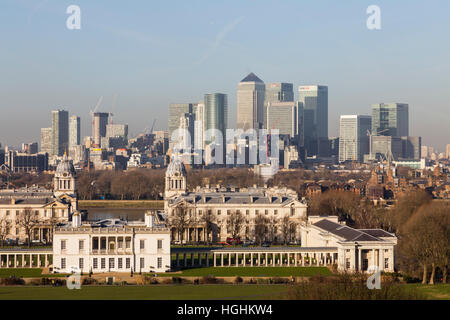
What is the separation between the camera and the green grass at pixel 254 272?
185 ft

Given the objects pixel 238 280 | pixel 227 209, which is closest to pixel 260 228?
pixel 227 209

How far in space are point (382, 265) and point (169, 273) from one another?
527 inches

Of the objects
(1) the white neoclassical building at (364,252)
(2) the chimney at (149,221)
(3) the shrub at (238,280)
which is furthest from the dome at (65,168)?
(3) the shrub at (238,280)

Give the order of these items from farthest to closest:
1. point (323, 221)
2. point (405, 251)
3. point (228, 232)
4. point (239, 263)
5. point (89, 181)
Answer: point (89, 181)
point (228, 232)
point (323, 221)
point (239, 263)
point (405, 251)

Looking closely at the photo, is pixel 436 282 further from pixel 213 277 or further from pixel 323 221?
pixel 323 221

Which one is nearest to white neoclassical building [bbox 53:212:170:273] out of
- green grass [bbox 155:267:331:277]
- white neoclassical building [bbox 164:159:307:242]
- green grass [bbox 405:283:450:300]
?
green grass [bbox 155:267:331:277]

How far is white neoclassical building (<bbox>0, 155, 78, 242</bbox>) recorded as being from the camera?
83188mm

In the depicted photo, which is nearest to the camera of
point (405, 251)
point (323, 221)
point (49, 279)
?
point (49, 279)

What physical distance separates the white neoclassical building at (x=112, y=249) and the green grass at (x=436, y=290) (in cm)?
1596

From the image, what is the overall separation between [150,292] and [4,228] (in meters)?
37.8

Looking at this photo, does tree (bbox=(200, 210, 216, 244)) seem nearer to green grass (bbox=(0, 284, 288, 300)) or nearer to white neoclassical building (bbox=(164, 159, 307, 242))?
white neoclassical building (bbox=(164, 159, 307, 242))

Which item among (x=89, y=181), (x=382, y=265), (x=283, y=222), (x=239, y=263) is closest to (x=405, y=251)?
(x=382, y=265)

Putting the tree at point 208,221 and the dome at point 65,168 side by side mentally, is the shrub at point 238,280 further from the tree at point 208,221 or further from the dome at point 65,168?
the dome at point 65,168

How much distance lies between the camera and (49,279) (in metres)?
52.9
